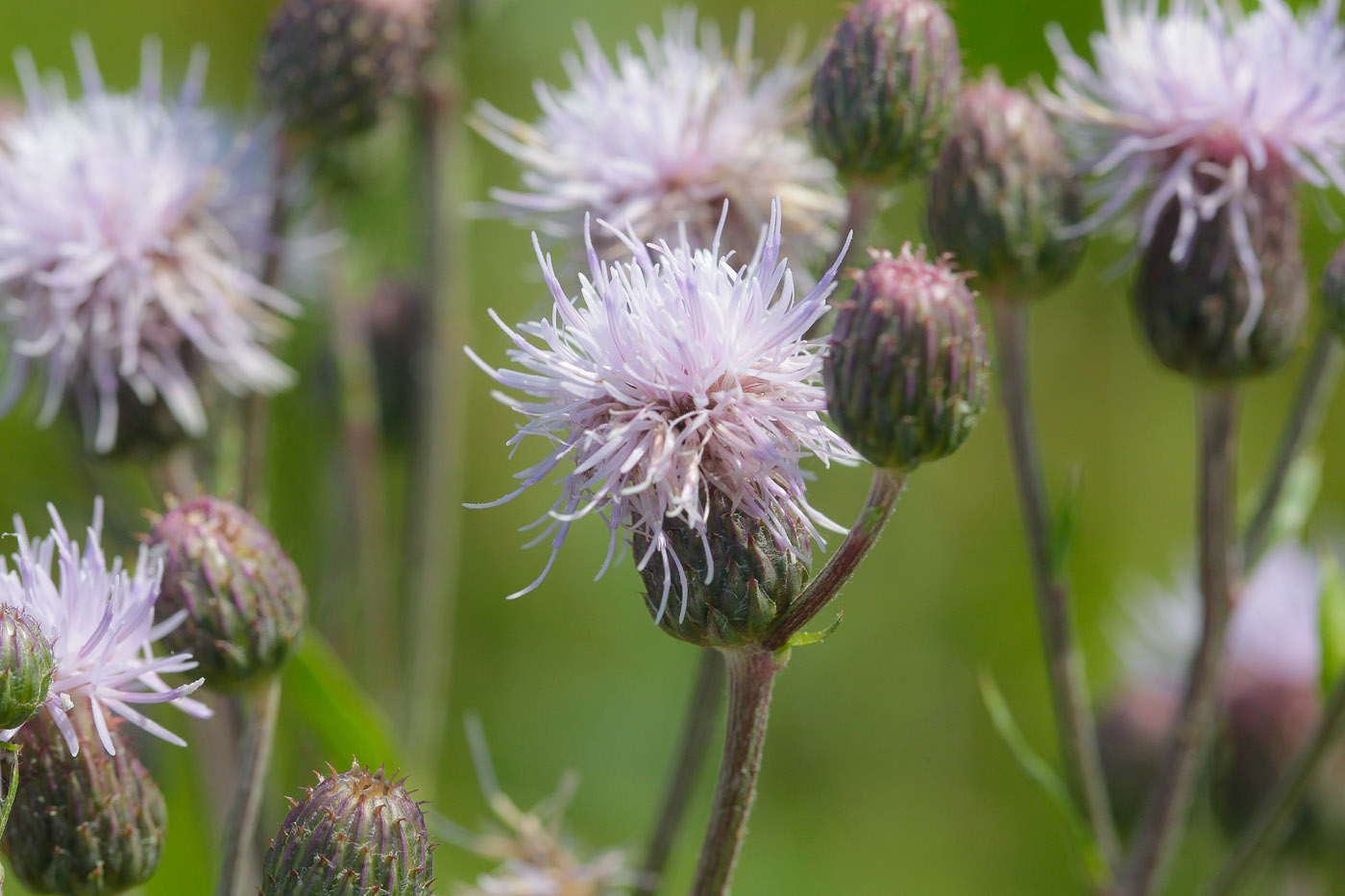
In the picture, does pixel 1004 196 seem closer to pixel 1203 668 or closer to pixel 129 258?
pixel 1203 668

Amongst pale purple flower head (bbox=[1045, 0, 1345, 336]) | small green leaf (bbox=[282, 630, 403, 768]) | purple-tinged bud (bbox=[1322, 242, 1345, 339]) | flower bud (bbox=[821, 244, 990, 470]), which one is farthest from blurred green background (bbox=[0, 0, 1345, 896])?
flower bud (bbox=[821, 244, 990, 470])

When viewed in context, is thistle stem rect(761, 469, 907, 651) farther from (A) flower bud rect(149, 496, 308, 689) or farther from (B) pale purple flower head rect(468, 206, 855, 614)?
(A) flower bud rect(149, 496, 308, 689)

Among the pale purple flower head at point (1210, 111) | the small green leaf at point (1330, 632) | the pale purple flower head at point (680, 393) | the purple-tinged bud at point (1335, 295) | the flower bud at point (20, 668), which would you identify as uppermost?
the pale purple flower head at point (1210, 111)

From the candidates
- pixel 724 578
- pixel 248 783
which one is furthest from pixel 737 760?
pixel 248 783

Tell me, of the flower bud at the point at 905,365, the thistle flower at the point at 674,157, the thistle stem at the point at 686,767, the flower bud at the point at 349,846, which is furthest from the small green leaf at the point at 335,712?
the flower bud at the point at 905,365

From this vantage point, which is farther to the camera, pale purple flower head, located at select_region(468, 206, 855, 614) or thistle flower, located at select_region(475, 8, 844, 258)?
thistle flower, located at select_region(475, 8, 844, 258)

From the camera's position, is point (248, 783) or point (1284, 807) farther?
point (1284, 807)

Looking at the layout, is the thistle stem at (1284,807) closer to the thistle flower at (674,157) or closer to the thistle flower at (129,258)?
the thistle flower at (674,157)
